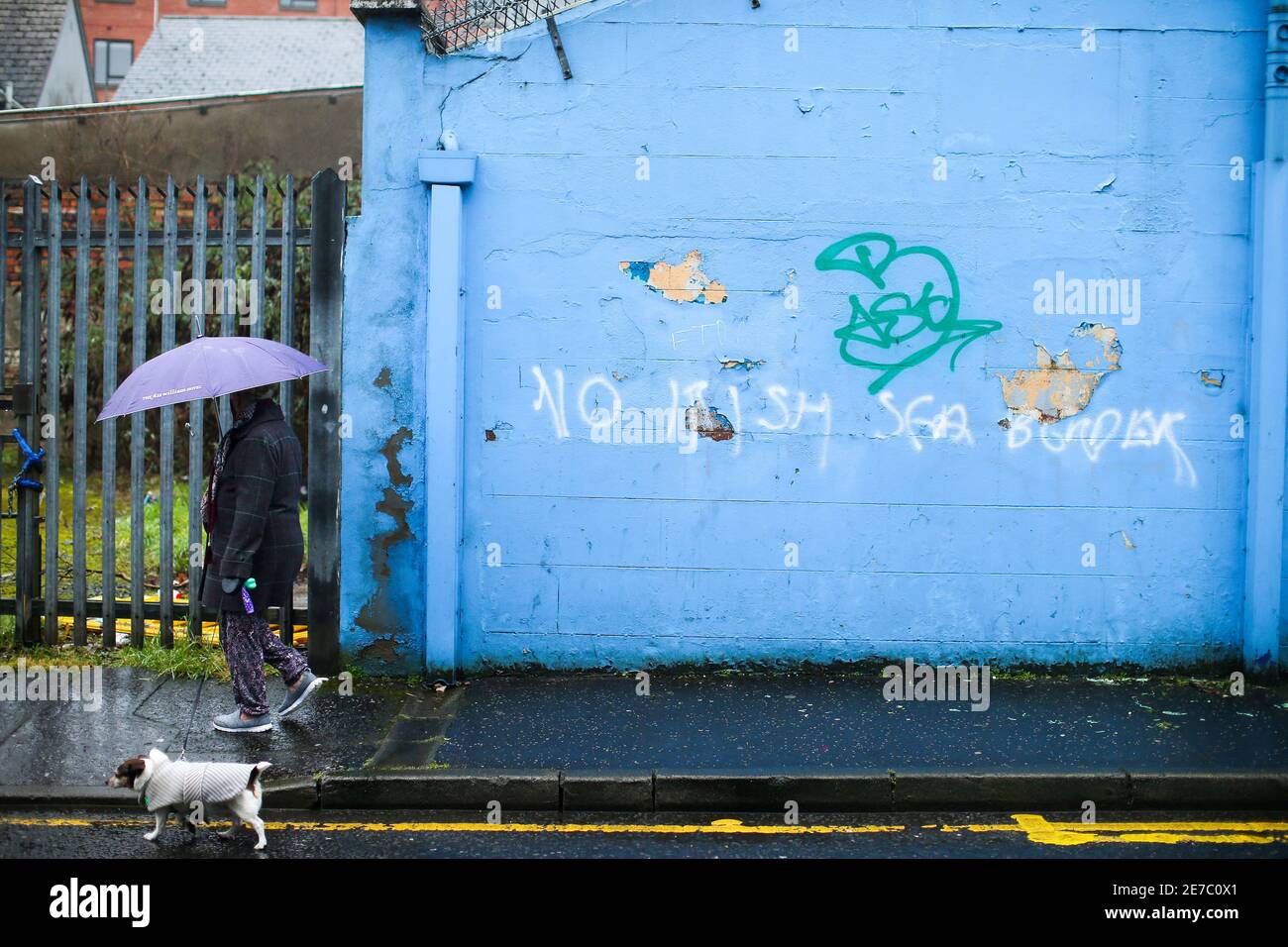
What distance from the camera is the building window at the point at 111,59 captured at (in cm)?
4919

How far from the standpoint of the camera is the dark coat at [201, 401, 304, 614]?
5.98m

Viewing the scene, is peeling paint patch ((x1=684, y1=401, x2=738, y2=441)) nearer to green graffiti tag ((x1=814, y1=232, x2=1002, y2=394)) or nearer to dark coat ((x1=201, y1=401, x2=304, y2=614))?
green graffiti tag ((x1=814, y1=232, x2=1002, y2=394))

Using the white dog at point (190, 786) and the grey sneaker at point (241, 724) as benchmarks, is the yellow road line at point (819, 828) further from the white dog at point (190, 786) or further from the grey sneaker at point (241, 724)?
the grey sneaker at point (241, 724)

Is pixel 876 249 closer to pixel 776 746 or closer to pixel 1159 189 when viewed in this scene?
pixel 1159 189

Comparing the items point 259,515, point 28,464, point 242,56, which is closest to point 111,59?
point 242,56

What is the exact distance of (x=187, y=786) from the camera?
475 cm

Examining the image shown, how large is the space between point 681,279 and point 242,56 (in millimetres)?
28499

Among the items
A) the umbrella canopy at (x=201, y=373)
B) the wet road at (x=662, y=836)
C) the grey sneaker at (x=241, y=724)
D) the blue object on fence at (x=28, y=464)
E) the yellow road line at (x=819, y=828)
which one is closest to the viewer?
the wet road at (x=662, y=836)

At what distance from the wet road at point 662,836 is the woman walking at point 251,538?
1003 millimetres

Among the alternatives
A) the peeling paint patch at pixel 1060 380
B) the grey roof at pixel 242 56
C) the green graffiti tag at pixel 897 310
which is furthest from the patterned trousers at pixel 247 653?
the grey roof at pixel 242 56

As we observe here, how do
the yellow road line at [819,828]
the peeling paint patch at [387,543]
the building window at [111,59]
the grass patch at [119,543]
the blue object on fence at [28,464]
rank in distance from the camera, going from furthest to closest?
the building window at [111,59] → the grass patch at [119,543] → the blue object on fence at [28,464] → the peeling paint patch at [387,543] → the yellow road line at [819,828]

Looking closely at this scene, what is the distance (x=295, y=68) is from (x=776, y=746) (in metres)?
29.0

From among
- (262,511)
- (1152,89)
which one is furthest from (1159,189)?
(262,511)

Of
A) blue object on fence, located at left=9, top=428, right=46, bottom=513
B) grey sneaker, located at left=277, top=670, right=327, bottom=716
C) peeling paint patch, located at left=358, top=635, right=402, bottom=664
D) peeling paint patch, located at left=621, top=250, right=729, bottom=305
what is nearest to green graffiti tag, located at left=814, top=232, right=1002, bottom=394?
peeling paint patch, located at left=621, top=250, right=729, bottom=305
